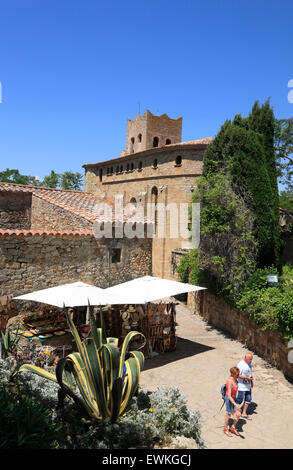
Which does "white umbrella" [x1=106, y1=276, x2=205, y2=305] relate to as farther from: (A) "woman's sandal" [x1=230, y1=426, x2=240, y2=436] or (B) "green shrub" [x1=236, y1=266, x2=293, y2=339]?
(A) "woman's sandal" [x1=230, y1=426, x2=240, y2=436]

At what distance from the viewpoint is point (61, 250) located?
1116 cm

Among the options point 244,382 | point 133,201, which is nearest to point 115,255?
point 244,382

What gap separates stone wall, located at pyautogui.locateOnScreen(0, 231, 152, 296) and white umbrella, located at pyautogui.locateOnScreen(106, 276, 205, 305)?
8.55 ft

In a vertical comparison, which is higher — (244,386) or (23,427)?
(23,427)

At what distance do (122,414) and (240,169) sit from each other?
9871mm

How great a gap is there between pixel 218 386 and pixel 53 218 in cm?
1094

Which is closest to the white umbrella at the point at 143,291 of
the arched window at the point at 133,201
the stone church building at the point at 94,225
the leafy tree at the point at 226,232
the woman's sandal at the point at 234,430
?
the leafy tree at the point at 226,232

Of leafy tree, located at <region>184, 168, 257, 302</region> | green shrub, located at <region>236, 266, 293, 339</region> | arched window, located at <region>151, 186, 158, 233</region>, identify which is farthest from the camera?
arched window, located at <region>151, 186, 158, 233</region>

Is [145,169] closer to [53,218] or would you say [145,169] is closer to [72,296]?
[53,218]

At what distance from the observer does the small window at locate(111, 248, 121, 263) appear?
12.8 metres

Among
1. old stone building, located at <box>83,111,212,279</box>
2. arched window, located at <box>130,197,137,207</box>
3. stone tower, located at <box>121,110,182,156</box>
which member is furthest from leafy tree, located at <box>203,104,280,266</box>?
stone tower, located at <box>121,110,182,156</box>

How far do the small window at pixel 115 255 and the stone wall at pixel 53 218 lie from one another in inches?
53.0
